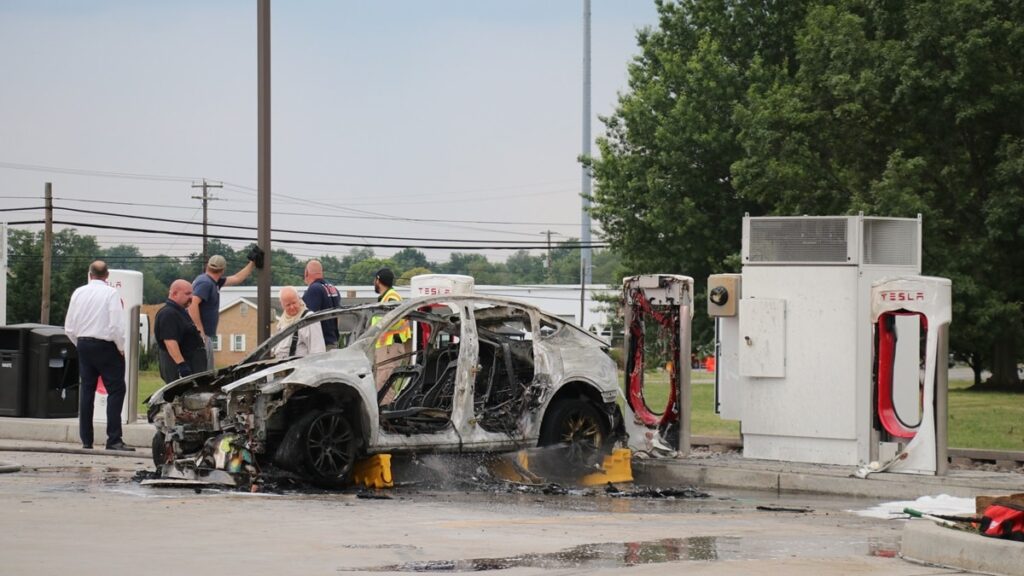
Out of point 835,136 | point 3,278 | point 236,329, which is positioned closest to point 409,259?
point 236,329

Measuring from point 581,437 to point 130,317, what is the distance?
5943 mm

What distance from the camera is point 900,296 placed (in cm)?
1299

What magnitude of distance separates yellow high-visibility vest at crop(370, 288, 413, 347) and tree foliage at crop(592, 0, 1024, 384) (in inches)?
930

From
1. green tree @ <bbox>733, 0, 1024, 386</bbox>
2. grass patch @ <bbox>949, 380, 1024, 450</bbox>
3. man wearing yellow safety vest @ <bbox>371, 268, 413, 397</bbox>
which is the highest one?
green tree @ <bbox>733, 0, 1024, 386</bbox>

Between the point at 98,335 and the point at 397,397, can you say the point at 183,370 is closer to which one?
the point at 98,335

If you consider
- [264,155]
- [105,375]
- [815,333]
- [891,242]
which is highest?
[264,155]

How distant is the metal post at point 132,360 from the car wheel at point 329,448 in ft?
18.4

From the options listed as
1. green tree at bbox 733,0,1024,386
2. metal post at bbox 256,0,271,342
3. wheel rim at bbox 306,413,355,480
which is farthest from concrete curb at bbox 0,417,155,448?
green tree at bbox 733,0,1024,386

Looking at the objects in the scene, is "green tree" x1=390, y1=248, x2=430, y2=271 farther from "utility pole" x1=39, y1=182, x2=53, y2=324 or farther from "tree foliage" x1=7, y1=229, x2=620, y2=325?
"utility pole" x1=39, y1=182, x2=53, y2=324

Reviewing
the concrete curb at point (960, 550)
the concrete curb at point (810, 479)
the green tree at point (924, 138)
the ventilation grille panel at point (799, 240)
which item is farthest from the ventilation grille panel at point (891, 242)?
the green tree at point (924, 138)

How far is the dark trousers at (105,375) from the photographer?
1448 centimetres

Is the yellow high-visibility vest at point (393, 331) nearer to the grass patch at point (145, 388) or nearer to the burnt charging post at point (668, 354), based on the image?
the burnt charging post at point (668, 354)

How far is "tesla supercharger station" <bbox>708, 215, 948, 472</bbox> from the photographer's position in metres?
13.7

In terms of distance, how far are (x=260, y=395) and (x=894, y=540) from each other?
16.3 feet
